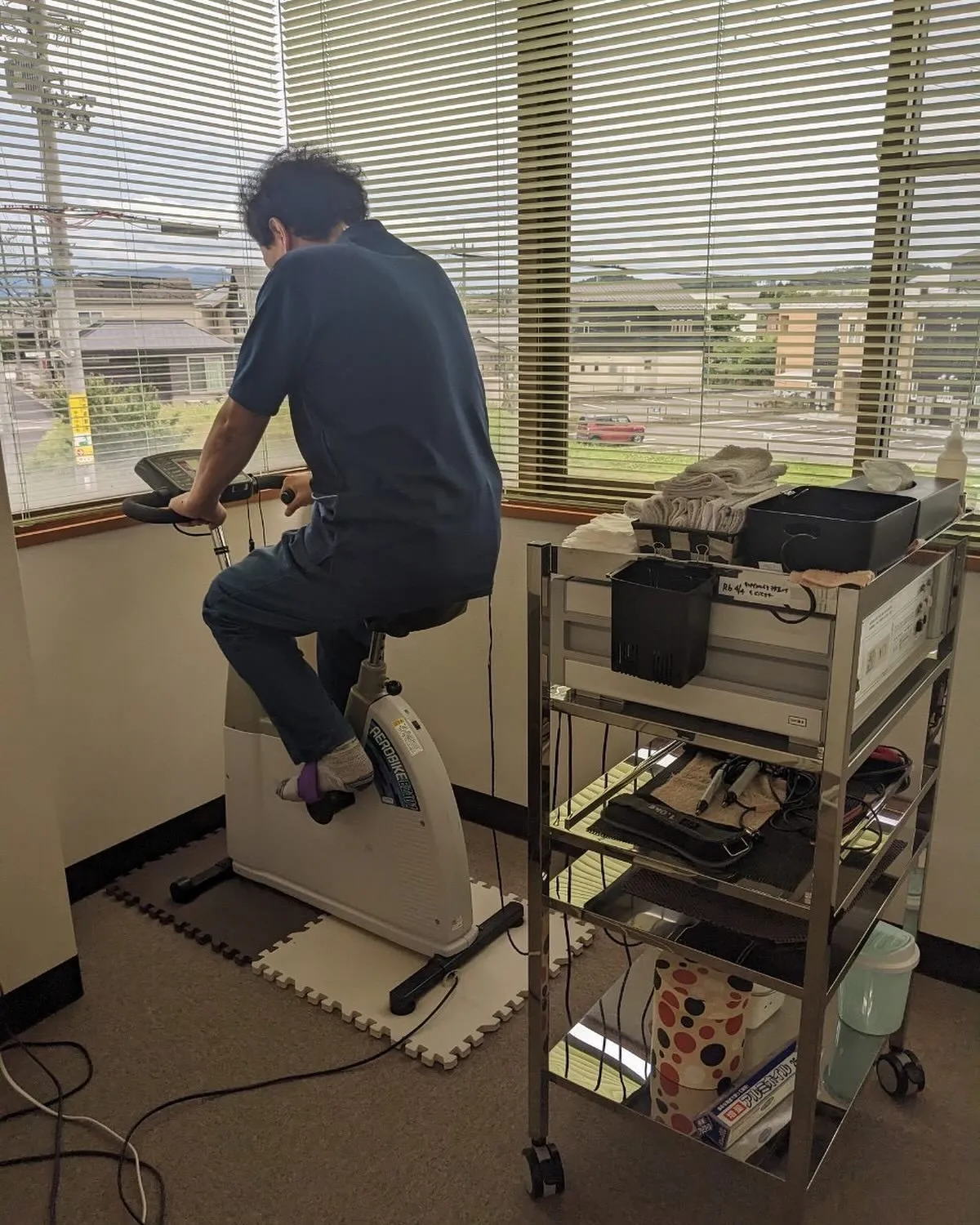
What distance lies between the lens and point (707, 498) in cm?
129

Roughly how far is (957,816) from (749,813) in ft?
2.82

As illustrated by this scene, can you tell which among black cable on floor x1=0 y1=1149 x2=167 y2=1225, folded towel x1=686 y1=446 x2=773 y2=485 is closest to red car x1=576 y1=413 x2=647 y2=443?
folded towel x1=686 y1=446 x2=773 y2=485

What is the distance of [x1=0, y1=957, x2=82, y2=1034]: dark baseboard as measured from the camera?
6.40 ft

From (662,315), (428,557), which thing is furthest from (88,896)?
(662,315)

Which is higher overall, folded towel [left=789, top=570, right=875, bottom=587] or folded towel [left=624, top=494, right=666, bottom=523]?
folded towel [left=624, top=494, right=666, bottom=523]

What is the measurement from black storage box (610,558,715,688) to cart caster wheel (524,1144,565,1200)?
2.82 feet

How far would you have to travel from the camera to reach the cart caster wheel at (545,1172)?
1.56m

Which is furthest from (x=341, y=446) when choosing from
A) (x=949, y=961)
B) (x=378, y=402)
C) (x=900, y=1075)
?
(x=949, y=961)

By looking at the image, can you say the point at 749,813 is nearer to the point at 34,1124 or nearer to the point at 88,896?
the point at 34,1124

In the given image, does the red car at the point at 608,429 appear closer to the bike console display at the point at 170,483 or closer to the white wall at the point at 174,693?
the white wall at the point at 174,693

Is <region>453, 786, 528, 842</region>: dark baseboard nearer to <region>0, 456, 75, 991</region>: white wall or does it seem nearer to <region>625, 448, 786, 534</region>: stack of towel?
<region>0, 456, 75, 991</region>: white wall

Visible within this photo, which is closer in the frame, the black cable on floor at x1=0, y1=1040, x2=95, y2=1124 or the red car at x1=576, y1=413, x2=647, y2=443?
the black cable on floor at x1=0, y1=1040, x2=95, y2=1124

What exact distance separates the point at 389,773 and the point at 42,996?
2.83ft

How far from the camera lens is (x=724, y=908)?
148 centimetres
